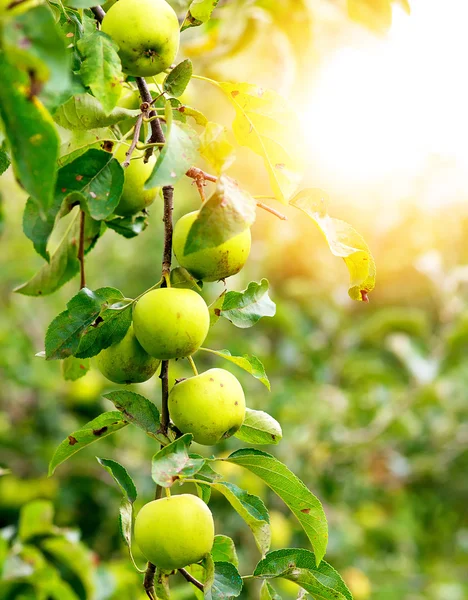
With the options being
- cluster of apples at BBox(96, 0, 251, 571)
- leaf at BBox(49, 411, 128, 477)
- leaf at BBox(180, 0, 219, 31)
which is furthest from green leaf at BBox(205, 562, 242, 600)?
leaf at BBox(180, 0, 219, 31)

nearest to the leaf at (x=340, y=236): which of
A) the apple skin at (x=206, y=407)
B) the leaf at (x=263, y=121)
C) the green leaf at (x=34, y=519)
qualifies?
the leaf at (x=263, y=121)

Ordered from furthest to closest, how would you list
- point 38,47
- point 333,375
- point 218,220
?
1. point 333,375
2. point 218,220
3. point 38,47

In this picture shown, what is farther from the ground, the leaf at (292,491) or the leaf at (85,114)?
the leaf at (85,114)

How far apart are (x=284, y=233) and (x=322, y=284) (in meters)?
0.26

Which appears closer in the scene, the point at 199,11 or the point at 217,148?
the point at 217,148

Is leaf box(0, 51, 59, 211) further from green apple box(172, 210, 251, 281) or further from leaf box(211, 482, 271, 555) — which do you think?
leaf box(211, 482, 271, 555)

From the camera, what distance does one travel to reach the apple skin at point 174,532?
1.69ft

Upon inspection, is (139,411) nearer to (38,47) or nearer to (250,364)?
(250,364)

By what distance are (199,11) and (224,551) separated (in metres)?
0.49

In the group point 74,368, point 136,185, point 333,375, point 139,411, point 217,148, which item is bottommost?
point 333,375

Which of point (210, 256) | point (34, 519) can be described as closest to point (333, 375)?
point (34, 519)

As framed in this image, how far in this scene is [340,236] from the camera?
0.58 meters

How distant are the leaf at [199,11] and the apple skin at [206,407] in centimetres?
32

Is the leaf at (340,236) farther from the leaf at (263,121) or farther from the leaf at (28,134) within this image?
the leaf at (28,134)
